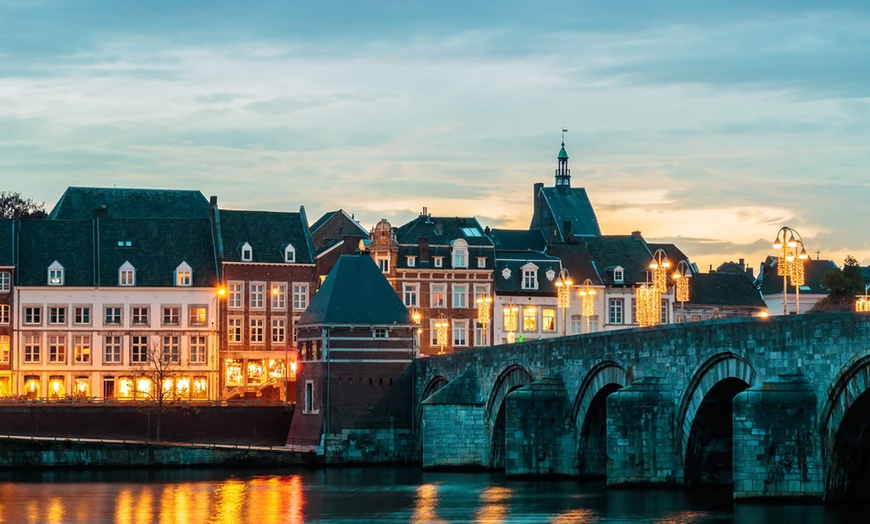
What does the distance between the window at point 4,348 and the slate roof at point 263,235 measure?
1329 centimetres

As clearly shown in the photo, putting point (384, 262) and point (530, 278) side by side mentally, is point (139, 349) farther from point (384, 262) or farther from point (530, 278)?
point (530, 278)

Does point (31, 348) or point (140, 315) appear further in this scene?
point (140, 315)

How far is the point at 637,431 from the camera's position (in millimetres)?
60562

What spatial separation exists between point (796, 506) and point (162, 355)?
195 feet

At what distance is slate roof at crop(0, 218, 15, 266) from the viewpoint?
343 ft

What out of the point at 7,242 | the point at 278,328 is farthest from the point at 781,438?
the point at 7,242

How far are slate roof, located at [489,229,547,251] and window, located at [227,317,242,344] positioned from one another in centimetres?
2575

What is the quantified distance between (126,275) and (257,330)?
27.9 feet

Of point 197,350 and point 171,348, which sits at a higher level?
point 171,348

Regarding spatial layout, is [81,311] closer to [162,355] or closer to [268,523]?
[162,355]

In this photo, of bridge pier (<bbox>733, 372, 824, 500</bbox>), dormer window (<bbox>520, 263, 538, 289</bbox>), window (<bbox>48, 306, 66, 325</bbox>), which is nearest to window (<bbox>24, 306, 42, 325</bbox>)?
window (<bbox>48, 306, 66, 325</bbox>)

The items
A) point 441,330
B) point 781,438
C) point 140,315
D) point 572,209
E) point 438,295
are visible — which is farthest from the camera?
point 572,209

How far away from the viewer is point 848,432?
50875 mm

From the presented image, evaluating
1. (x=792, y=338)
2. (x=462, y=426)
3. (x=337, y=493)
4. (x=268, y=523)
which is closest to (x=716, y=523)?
(x=792, y=338)
